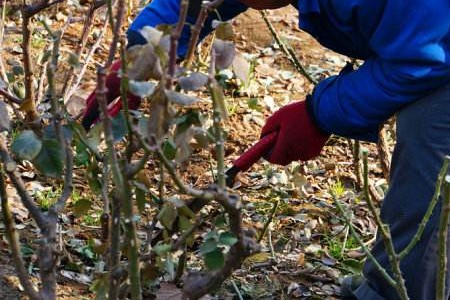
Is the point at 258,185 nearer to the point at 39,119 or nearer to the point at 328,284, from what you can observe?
the point at 328,284

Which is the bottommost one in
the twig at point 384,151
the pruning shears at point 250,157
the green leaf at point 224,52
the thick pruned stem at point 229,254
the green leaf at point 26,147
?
the thick pruned stem at point 229,254

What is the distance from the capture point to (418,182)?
87.3 inches

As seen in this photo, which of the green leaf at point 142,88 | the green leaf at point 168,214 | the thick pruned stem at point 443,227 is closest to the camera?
the green leaf at point 142,88

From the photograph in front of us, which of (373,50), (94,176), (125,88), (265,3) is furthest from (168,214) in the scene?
(373,50)

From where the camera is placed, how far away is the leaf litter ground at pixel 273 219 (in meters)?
2.46

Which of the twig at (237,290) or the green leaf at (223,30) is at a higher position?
the green leaf at (223,30)

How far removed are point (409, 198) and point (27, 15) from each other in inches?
39.4

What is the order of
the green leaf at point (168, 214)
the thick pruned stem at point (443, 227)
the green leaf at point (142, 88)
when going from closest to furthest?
1. the green leaf at point (142, 88)
2. the thick pruned stem at point (443, 227)
3. the green leaf at point (168, 214)

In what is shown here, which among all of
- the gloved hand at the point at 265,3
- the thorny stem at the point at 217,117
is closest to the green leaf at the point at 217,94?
the thorny stem at the point at 217,117

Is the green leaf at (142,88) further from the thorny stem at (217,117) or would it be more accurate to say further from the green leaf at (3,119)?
the green leaf at (3,119)

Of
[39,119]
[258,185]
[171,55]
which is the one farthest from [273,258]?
[171,55]

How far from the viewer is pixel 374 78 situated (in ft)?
7.37

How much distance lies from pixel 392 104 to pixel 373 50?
14 cm

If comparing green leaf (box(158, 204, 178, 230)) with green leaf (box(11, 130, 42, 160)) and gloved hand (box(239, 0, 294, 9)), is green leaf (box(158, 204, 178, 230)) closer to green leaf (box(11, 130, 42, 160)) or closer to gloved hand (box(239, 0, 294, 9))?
green leaf (box(11, 130, 42, 160))
